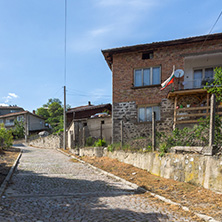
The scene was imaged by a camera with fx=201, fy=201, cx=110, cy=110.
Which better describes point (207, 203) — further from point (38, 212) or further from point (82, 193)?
point (38, 212)

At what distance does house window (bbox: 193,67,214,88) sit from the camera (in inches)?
556

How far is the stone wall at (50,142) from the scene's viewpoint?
27136 mm

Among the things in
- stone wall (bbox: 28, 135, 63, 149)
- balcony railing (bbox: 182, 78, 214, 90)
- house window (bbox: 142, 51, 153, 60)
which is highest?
house window (bbox: 142, 51, 153, 60)

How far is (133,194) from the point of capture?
17.5 feet

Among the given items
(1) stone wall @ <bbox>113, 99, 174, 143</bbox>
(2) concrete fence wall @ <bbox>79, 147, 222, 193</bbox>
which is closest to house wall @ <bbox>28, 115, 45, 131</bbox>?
(1) stone wall @ <bbox>113, 99, 174, 143</bbox>

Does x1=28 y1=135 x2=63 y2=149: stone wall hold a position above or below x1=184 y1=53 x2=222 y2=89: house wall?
below

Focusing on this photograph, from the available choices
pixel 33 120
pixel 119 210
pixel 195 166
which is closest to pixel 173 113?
pixel 195 166

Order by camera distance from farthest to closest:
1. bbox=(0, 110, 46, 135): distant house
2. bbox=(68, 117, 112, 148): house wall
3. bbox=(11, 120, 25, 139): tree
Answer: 1. bbox=(0, 110, 46, 135): distant house
2. bbox=(11, 120, 25, 139): tree
3. bbox=(68, 117, 112, 148): house wall

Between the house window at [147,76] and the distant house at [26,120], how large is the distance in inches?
1331

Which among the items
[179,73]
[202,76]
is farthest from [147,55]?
[202,76]

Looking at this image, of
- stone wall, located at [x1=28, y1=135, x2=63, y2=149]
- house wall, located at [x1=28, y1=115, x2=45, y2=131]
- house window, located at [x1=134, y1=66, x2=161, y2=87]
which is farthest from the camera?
house wall, located at [x1=28, y1=115, x2=45, y2=131]

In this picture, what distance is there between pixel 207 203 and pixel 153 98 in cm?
1054

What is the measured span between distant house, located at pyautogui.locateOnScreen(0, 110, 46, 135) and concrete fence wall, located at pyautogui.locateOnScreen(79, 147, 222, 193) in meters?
39.3

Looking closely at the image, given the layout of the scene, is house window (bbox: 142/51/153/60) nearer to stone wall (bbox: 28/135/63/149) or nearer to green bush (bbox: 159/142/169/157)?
green bush (bbox: 159/142/169/157)
